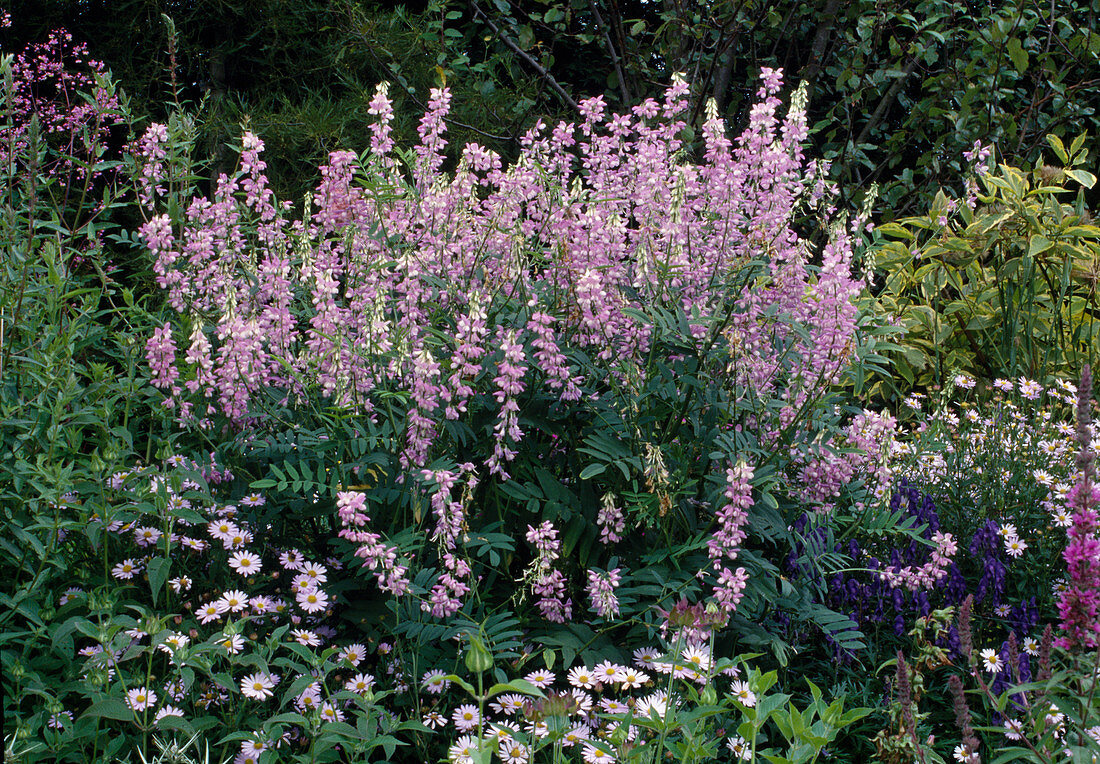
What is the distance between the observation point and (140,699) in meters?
1.99

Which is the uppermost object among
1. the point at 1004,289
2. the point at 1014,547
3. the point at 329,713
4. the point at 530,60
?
the point at 530,60

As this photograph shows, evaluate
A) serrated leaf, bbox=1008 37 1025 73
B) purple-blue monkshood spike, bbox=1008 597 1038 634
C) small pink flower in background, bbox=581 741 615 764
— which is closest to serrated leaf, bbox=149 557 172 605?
small pink flower in background, bbox=581 741 615 764

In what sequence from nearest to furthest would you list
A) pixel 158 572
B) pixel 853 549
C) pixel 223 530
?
1. pixel 158 572
2. pixel 223 530
3. pixel 853 549

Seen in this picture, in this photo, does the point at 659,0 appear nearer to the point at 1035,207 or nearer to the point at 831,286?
the point at 1035,207

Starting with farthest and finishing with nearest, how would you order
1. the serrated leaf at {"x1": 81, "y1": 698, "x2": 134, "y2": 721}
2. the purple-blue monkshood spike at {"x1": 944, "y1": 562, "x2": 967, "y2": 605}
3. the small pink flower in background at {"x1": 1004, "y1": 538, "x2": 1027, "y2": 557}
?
the small pink flower in background at {"x1": 1004, "y1": 538, "x2": 1027, "y2": 557} → the purple-blue monkshood spike at {"x1": 944, "y1": 562, "x2": 967, "y2": 605} → the serrated leaf at {"x1": 81, "y1": 698, "x2": 134, "y2": 721}

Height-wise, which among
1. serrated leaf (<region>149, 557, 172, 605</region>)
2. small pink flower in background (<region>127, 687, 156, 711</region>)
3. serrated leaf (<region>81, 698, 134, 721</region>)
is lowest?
small pink flower in background (<region>127, 687, 156, 711</region>)

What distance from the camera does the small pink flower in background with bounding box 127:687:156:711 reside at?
1.93 metres

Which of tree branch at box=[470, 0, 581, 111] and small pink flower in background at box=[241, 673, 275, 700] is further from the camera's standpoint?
tree branch at box=[470, 0, 581, 111]

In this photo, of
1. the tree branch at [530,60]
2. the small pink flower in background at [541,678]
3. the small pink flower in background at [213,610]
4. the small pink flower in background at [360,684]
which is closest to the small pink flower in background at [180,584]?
the small pink flower in background at [213,610]

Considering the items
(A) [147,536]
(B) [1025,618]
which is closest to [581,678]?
(A) [147,536]

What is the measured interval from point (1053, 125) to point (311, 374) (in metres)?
5.61

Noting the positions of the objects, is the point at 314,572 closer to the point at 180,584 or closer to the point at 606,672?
the point at 180,584

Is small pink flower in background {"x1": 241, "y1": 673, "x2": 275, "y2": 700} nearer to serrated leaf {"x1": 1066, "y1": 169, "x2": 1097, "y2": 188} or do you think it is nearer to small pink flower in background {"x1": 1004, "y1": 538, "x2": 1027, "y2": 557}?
small pink flower in background {"x1": 1004, "y1": 538, "x2": 1027, "y2": 557}

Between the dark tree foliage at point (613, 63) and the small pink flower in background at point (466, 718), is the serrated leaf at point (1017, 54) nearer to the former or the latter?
the dark tree foliage at point (613, 63)
